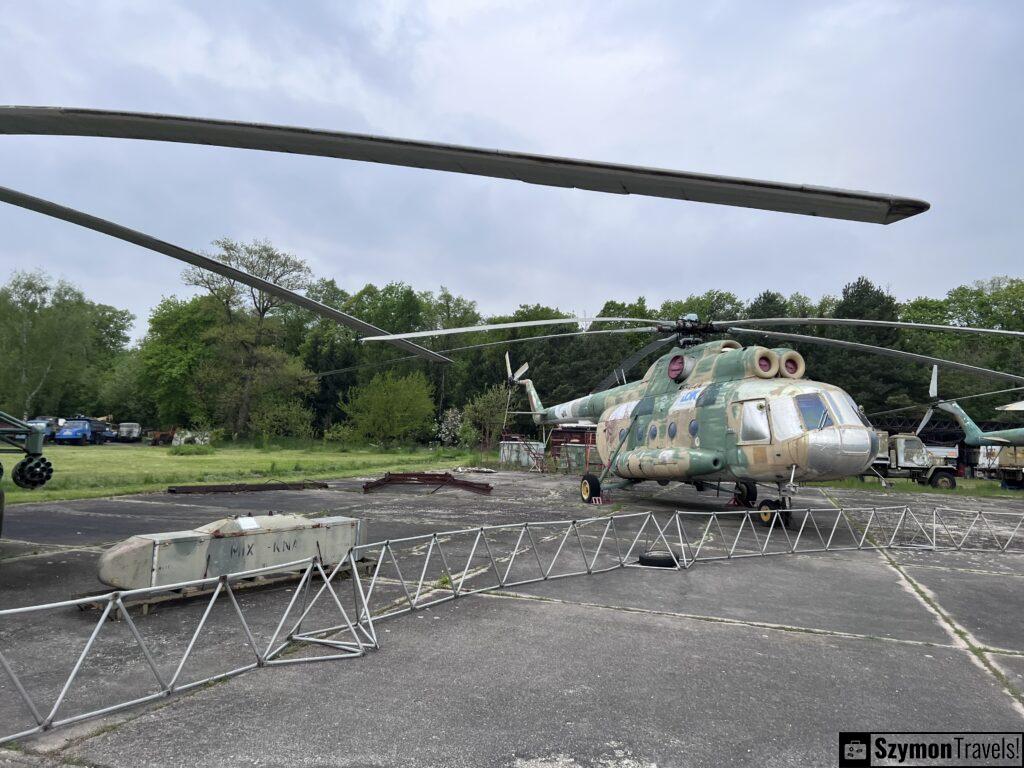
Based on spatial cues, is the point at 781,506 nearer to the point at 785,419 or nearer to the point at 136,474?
the point at 785,419

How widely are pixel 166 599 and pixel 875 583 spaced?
10375mm

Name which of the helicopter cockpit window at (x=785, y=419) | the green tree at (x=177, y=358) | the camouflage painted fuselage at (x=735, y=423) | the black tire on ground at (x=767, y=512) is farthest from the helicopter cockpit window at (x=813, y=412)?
the green tree at (x=177, y=358)

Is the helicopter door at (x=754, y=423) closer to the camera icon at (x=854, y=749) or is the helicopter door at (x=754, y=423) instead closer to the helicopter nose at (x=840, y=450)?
the helicopter nose at (x=840, y=450)

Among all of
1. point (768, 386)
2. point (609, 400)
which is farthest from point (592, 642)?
point (609, 400)

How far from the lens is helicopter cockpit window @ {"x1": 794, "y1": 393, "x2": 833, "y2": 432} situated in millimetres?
14156

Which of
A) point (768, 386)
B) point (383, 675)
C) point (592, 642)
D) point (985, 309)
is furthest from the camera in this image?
point (985, 309)

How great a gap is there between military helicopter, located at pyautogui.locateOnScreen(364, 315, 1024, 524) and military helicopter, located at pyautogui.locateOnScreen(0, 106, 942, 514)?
4 cm

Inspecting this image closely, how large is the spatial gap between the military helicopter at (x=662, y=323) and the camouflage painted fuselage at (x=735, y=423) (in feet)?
0.11

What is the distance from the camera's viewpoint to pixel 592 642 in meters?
6.69

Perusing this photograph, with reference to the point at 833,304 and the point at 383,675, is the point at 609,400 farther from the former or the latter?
the point at 833,304

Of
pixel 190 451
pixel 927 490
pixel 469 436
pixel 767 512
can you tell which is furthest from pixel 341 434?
pixel 767 512

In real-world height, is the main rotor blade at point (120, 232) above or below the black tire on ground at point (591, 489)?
above

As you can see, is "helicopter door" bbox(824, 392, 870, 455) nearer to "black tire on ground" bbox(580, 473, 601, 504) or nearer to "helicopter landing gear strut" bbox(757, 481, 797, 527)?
"helicopter landing gear strut" bbox(757, 481, 797, 527)

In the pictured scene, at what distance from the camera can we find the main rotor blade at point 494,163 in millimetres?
3990
